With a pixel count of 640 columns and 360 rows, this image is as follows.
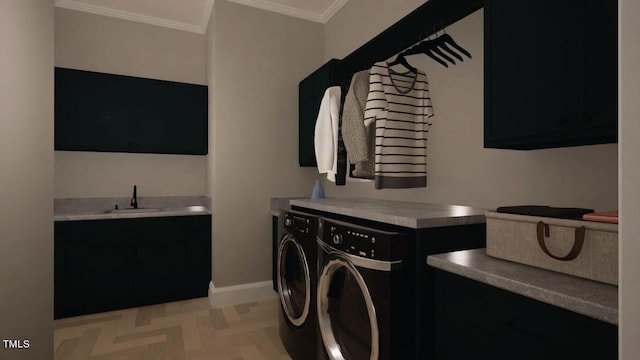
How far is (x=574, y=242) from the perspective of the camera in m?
0.96

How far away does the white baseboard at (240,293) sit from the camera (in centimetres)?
304

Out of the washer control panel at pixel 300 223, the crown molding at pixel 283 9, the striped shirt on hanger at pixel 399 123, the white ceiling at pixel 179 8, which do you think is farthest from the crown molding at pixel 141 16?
the washer control panel at pixel 300 223

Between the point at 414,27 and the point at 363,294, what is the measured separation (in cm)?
157

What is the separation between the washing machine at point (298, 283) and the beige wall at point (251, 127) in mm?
993

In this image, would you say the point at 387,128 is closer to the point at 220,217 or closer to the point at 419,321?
the point at 419,321

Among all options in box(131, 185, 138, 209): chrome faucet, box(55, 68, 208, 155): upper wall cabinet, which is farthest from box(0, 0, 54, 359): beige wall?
box(131, 185, 138, 209): chrome faucet

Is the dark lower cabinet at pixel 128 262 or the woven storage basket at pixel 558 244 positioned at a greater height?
the woven storage basket at pixel 558 244

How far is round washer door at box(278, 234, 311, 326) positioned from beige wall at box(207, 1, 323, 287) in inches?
39.6

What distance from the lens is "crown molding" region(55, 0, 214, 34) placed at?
3207mm

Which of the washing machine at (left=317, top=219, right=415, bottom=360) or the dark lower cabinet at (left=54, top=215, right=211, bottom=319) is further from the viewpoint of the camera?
the dark lower cabinet at (left=54, top=215, right=211, bottom=319)

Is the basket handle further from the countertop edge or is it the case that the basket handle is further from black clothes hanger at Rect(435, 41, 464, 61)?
the countertop edge

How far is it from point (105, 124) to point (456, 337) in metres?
3.42

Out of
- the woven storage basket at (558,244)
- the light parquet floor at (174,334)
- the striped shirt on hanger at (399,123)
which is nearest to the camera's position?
the woven storage basket at (558,244)

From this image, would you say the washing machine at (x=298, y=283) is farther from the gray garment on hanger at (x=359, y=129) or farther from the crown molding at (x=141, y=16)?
the crown molding at (x=141, y=16)
